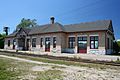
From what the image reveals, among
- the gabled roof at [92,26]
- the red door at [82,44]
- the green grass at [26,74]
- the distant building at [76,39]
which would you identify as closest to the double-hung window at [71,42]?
the distant building at [76,39]

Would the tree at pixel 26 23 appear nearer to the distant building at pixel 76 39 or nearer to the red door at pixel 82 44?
the distant building at pixel 76 39

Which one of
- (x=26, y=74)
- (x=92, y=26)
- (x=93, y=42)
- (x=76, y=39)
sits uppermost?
(x=92, y=26)

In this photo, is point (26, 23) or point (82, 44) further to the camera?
point (26, 23)

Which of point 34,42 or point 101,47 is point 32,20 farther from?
point 101,47

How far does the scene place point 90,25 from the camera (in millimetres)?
29031

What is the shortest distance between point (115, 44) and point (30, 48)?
1872cm

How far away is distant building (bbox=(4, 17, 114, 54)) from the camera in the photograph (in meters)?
25.9

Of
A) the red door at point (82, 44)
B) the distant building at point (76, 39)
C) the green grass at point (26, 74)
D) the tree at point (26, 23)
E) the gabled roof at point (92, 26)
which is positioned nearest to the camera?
the green grass at point (26, 74)

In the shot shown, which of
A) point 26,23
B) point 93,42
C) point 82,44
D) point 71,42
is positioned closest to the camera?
point 93,42

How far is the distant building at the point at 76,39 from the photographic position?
2591 centimetres

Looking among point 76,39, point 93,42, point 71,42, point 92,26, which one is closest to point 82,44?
point 76,39

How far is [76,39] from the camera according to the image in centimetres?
2845

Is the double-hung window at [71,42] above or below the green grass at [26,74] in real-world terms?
above

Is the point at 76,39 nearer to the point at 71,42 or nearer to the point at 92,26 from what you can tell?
the point at 71,42
